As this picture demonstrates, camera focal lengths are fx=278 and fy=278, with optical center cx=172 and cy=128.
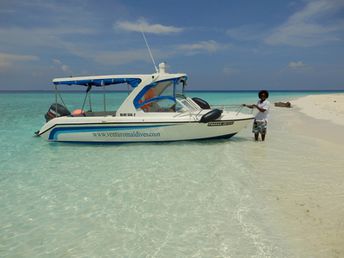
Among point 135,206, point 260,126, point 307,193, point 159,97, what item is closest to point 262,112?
point 260,126

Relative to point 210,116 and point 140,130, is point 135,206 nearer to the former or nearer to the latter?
point 140,130

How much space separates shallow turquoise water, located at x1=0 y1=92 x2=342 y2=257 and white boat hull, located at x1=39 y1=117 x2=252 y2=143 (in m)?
1.10

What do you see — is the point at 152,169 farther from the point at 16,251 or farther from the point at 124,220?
the point at 16,251

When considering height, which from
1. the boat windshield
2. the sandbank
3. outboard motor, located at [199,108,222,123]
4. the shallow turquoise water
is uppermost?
the boat windshield

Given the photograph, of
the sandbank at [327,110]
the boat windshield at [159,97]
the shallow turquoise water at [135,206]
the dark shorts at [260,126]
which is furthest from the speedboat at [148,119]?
the sandbank at [327,110]

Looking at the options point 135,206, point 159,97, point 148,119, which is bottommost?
point 135,206

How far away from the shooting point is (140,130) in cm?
1015

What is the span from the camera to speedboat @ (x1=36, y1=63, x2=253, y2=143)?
33.0 ft

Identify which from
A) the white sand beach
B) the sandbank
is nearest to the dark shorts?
the white sand beach

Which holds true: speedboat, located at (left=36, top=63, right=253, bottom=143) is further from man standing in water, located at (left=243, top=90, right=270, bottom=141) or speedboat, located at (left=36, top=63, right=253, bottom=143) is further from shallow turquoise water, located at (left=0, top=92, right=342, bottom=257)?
shallow turquoise water, located at (left=0, top=92, right=342, bottom=257)

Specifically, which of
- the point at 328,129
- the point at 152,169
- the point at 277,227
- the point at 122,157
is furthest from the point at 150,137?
the point at 328,129

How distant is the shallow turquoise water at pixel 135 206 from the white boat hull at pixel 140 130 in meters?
1.10

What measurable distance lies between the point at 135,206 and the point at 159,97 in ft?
19.3

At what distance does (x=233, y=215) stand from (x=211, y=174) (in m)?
2.28
